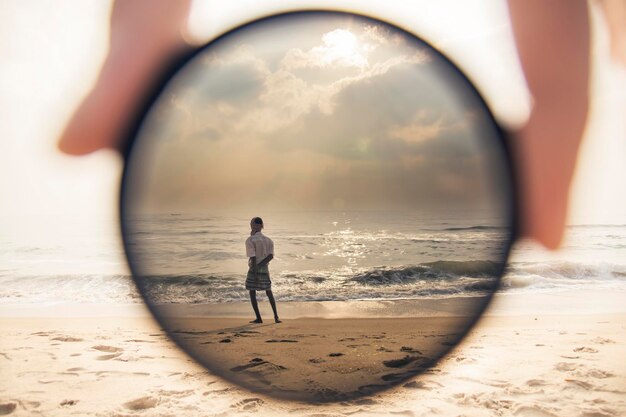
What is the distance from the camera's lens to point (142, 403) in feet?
13.7

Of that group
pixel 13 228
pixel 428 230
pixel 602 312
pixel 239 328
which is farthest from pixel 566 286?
pixel 13 228

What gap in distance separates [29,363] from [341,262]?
18.9m

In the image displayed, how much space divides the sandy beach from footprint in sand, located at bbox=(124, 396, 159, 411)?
0.02 m

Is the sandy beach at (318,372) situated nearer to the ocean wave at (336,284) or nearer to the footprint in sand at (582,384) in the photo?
the footprint in sand at (582,384)

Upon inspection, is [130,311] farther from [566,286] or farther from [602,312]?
[566,286]

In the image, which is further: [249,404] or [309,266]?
[309,266]

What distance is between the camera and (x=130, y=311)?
11.4m

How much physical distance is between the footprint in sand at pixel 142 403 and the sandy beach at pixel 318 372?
0.7 inches

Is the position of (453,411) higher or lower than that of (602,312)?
higher

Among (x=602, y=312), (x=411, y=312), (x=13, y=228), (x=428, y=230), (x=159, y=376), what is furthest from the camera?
(x=13, y=228)

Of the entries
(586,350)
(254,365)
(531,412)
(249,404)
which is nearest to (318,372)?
(254,365)

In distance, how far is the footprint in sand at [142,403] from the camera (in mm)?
4090

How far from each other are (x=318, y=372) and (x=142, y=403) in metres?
1.97

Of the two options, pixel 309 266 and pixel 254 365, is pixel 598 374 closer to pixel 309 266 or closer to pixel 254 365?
pixel 254 365
